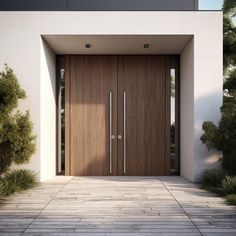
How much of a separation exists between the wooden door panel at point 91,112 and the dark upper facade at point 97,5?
144 centimetres

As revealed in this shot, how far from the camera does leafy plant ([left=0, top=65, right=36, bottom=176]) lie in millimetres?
6113

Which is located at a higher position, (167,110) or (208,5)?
(208,5)

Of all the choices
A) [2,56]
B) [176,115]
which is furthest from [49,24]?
[176,115]

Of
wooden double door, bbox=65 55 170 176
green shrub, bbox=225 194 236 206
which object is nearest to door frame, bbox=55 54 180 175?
wooden double door, bbox=65 55 170 176

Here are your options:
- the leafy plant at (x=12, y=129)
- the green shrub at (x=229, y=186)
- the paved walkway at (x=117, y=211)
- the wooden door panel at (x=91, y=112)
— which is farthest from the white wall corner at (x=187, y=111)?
the leafy plant at (x=12, y=129)

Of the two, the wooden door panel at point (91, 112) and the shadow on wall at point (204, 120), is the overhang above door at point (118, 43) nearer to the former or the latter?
the wooden door panel at point (91, 112)

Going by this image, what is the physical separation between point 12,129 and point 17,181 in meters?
0.91

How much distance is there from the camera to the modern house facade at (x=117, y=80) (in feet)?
22.5

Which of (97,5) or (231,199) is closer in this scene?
(231,199)

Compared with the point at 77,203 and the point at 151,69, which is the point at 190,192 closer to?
the point at 77,203

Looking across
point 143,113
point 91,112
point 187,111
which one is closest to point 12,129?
point 91,112

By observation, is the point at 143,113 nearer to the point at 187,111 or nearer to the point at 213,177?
the point at 187,111

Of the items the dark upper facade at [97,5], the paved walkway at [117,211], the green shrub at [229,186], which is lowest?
the paved walkway at [117,211]

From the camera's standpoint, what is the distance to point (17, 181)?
623 centimetres
